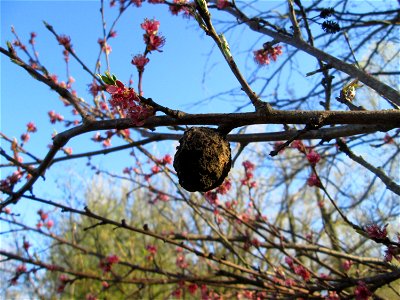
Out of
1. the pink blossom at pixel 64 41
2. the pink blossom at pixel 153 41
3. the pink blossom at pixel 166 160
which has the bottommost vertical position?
the pink blossom at pixel 153 41

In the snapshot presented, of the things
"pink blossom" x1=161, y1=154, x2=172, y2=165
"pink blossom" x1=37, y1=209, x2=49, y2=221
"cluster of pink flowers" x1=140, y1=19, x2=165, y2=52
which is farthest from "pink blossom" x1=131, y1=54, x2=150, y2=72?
"pink blossom" x1=37, y1=209, x2=49, y2=221

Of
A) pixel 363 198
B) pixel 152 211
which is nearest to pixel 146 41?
pixel 363 198

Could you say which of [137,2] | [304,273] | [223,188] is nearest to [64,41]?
[137,2]

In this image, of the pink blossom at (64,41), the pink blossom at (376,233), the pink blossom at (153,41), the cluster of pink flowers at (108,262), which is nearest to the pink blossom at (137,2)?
the pink blossom at (64,41)

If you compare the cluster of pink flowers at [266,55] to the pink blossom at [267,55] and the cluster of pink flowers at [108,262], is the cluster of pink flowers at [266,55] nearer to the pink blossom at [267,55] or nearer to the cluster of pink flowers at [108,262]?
the pink blossom at [267,55]

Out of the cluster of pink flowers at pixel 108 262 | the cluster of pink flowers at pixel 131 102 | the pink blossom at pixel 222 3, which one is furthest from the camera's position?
the cluster of pink flowers at pixel 108 262

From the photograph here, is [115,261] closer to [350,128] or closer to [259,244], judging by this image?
[259,244]

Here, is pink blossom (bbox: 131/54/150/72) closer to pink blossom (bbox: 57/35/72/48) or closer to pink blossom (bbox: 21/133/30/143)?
pink blossom (bbox: 57/35/72/48)

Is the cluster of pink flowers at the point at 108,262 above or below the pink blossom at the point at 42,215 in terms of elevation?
below
